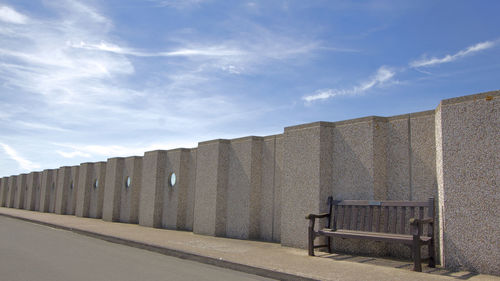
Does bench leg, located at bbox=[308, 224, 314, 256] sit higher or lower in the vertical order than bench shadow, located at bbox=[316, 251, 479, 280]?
higher

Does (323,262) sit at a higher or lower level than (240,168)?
lower

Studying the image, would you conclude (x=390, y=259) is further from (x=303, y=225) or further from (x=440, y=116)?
(x=440, y=116)

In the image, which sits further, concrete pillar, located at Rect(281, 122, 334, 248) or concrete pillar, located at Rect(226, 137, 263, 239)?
concrete pillar, located at Rect(226, 137, 263, 239)

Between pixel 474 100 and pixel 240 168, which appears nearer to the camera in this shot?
pixel 474 100

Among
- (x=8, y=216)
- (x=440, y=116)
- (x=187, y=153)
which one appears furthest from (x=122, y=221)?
(x=440, y=116)

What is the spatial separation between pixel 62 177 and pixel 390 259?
24227 mm

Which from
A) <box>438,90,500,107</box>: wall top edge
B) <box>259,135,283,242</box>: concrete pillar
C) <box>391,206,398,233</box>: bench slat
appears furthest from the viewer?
<box>259,135,283,242</box>: concrete pillar

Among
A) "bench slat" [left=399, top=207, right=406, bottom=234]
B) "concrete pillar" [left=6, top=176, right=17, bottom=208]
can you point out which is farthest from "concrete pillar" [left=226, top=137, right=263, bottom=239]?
"concrete pillar" [left=6, top=176, right=17, bottom=208]

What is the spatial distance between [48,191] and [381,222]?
91.2 feet

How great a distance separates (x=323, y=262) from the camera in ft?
23.1

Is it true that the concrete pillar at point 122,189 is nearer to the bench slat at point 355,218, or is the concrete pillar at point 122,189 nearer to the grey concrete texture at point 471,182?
the bench slat at point 355,218

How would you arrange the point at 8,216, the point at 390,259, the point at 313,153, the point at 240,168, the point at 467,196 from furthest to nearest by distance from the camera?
the point at 8,216 < the point at 240,168 < the point at 313,153 < the point at 390,259 < the point at 467,196

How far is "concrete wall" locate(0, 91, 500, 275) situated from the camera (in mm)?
6230

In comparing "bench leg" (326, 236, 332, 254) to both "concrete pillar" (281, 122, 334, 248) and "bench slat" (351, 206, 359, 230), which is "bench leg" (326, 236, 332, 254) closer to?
"concrete pillar" (281, 122, 334, 248)
